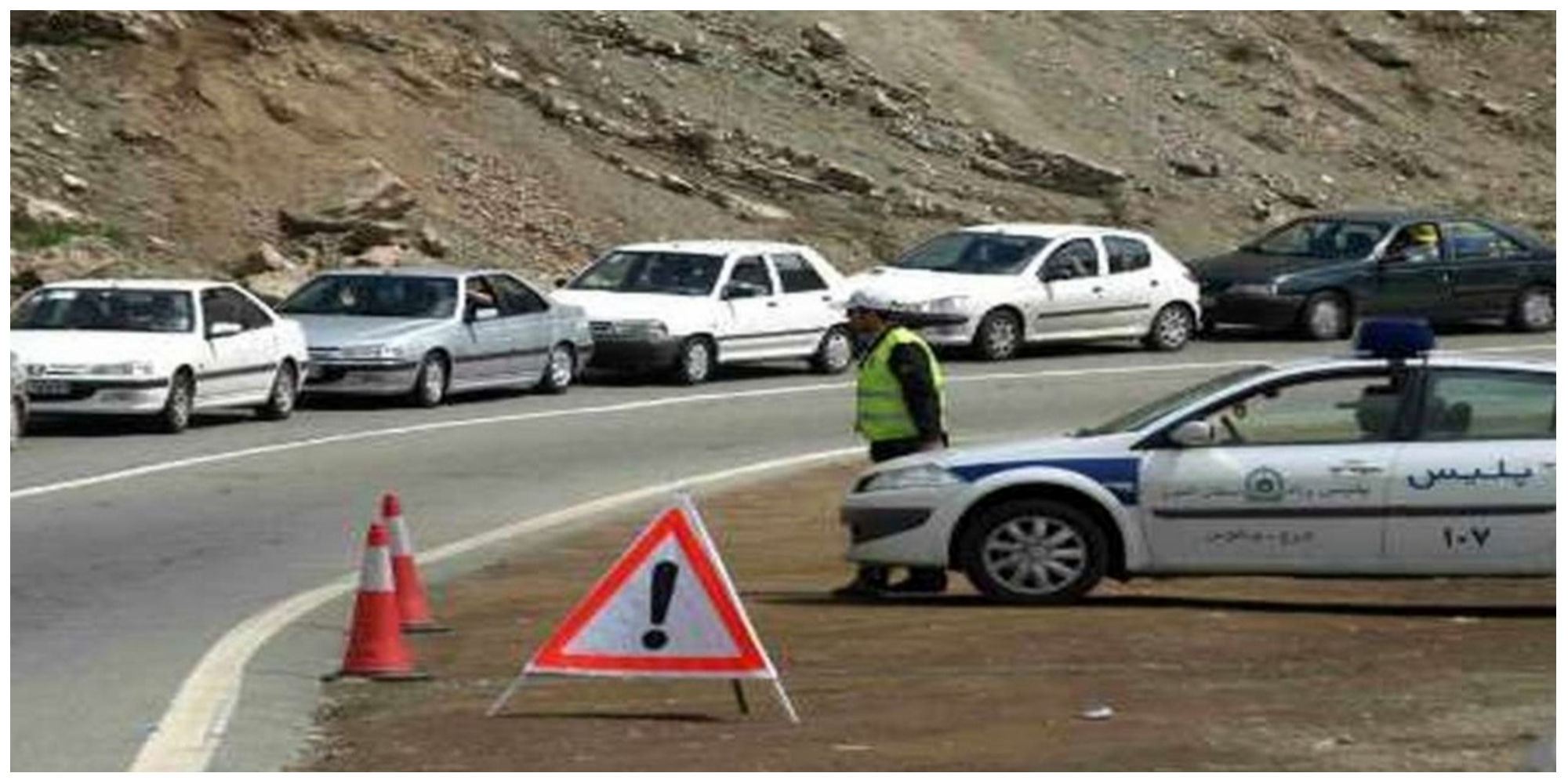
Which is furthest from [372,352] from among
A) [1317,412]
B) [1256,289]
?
[1317,412]

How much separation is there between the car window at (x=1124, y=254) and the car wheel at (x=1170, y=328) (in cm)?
55

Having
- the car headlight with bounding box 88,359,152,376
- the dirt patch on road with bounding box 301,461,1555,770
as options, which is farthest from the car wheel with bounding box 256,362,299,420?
the dirt patch on road with bounding box 301,461,1555,770

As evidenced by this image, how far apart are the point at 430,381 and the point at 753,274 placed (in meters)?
4.55

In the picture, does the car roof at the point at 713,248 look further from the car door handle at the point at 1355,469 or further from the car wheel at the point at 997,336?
the car door handle at the point at 1355,469

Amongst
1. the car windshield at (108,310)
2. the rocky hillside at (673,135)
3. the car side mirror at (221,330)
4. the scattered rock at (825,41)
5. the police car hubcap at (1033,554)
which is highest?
the scattered rock at (825,41)

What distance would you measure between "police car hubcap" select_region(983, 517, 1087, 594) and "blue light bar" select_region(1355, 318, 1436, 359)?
1600 mm

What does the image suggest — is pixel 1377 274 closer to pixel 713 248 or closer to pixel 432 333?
pixel 713 248

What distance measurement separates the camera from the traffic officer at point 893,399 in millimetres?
17297

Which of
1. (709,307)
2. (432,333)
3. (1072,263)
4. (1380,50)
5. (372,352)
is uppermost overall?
(1380,50)

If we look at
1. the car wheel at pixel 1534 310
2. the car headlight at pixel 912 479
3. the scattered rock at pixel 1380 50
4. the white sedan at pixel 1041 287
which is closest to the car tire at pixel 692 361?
the white sedan at pixel 1041 287

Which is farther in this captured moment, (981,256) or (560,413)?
(981,256)

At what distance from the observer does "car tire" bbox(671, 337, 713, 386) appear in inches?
1278

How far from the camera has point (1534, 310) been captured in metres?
39.5

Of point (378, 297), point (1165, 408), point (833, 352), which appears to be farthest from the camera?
point (833, 352)
